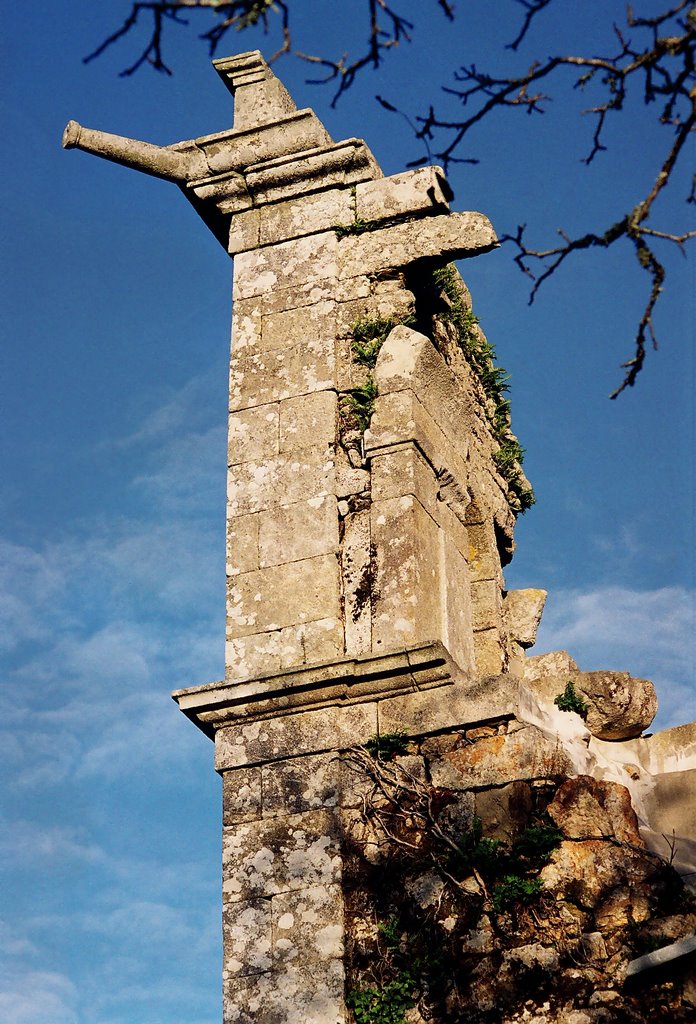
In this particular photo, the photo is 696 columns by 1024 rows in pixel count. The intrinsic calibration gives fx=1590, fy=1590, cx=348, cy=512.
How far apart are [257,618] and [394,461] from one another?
0.93 metres

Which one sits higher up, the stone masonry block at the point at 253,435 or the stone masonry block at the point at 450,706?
the stone masonry block at the point at 253,435

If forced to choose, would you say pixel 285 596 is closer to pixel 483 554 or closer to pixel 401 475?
pixel 401 475

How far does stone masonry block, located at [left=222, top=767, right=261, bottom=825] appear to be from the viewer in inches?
259

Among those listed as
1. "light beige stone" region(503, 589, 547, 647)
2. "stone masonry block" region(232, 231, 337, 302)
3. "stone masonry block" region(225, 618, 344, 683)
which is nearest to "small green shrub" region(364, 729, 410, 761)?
"stone masonry block" region(225, 618, 344, 683)

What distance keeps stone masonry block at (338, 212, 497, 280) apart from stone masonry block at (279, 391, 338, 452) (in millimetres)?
730

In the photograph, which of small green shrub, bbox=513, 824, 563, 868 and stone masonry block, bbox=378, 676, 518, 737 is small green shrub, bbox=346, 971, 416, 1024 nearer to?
small green shrub, bbox=513, 824, 563, 868

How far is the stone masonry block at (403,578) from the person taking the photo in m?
6.71

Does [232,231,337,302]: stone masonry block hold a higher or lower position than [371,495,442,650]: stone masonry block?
higher

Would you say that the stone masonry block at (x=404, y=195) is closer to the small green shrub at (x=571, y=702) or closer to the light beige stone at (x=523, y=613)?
the light beige stone at (x=523, y=613)

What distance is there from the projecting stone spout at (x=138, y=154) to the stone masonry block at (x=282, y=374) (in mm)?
1205

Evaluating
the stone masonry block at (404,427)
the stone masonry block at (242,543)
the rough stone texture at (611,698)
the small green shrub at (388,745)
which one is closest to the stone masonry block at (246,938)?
the small green shrub at (388,745)

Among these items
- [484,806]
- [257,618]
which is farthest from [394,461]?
[484,806]

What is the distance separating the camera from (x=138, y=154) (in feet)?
27.4

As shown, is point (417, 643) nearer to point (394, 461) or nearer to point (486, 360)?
point (394, 461)
